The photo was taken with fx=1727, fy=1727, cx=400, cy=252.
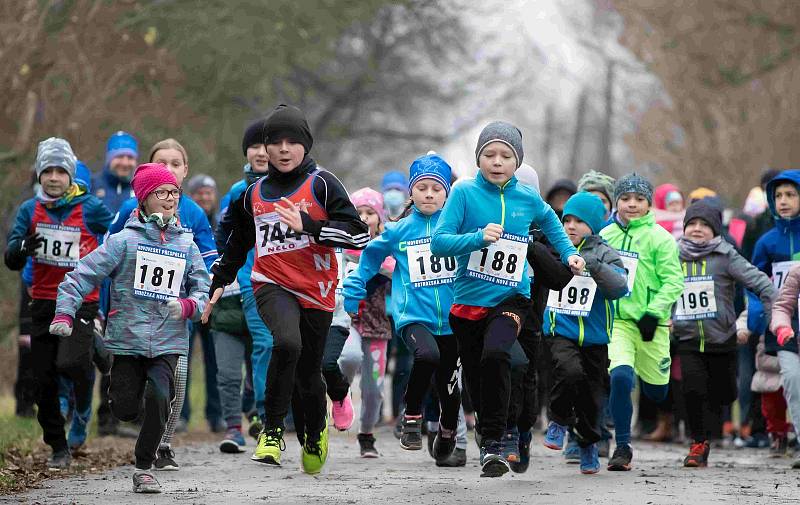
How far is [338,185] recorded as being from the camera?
10219 millimetres

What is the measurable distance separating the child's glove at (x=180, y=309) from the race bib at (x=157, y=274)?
68mm

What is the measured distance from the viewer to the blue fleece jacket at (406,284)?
11587 millimetres

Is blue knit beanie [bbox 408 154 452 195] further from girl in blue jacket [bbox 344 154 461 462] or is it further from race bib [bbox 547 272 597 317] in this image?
race bib [bbox 547 272 597 317]

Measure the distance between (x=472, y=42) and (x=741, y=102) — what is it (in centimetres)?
590

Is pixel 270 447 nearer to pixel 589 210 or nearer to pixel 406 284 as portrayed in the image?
pixel 406 284

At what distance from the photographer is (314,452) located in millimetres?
10555

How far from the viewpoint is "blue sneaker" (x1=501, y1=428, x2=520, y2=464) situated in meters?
10.9

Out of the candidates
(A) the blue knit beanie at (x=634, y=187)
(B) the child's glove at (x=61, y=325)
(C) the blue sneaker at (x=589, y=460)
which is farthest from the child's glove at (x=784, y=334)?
(B) the child's glove at (x=61, y=325)

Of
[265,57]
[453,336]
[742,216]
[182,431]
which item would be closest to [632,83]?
[265,57]

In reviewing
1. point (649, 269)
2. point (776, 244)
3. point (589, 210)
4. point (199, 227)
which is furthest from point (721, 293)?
point (199, 227)

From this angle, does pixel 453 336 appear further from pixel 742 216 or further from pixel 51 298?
pixel 742 216

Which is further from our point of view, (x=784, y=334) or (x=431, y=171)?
(x=784, y=334)

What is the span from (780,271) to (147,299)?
18.1 ft

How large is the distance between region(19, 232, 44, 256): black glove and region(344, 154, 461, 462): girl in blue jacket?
215 centimetres
